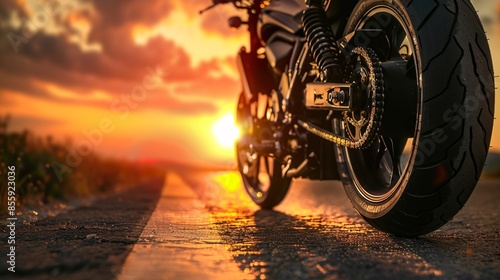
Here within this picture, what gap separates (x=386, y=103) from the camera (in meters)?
3.70

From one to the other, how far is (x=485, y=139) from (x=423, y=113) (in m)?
0.38

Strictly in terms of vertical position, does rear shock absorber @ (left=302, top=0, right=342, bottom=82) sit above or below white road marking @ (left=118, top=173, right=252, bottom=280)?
above

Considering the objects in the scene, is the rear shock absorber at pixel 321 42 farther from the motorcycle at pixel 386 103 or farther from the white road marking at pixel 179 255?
the white road marking at pixel 179 255

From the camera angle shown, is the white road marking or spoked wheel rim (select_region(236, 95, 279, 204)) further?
spoked wheel rim (select_region(236, 95, 279, 204))

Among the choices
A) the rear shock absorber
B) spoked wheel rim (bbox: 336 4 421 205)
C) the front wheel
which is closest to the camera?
the front wheel

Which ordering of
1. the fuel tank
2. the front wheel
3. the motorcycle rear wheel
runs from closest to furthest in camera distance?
the front wheel
the fuel tank
the motorcycle rear wheel

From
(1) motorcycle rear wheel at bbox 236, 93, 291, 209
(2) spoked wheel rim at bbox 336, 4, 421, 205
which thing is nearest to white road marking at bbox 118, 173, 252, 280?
(2) spoked wheel rim at bbox 336, 4, 421, 205

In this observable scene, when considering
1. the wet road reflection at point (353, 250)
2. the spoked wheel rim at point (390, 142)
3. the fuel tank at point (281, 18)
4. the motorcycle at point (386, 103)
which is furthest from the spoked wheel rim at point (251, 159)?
the spoked wheel rim at point (390, 142)

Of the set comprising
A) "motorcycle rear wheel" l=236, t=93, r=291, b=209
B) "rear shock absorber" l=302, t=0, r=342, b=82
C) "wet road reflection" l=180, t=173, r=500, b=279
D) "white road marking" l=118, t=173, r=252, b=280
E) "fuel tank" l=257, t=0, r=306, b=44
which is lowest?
"wet road reflection" l=180, t=173, r=500, b=279

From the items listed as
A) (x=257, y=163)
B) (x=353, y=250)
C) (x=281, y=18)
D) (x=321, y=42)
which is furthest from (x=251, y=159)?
(x=353, y=250)

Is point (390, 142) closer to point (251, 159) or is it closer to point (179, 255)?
point (179, 255)

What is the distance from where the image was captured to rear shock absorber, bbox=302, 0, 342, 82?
170 inches

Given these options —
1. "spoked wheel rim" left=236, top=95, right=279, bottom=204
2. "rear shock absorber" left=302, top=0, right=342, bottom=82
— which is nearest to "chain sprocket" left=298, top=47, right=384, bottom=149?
"rear shock absorber" left=302, top=0, right=342, bottom=82

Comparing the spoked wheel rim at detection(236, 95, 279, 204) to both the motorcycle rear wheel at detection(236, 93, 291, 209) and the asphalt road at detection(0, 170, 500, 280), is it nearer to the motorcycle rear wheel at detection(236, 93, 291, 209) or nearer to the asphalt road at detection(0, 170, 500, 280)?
the motorcycle rear wheel at detection(236, 93, 291, 209)
